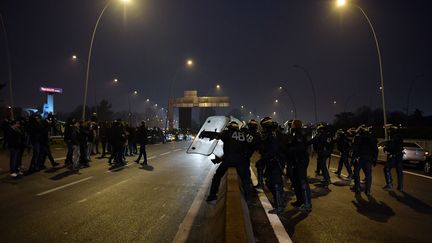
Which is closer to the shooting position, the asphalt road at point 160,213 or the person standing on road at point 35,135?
the asphalt road at point 160,213

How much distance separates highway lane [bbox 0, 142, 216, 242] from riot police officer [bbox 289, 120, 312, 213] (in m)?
2.37

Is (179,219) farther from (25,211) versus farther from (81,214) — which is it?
(25,211)

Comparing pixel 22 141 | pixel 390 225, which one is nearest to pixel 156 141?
pixel 22 141

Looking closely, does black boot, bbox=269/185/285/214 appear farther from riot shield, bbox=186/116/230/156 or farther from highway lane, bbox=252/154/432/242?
riot shield, bbox=186/116/230/156

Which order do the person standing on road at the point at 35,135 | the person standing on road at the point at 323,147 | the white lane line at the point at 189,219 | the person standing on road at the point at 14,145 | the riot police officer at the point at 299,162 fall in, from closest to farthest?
1. the white lane line at the point at 189,219
2. the riot police officer at the point at 299,162
3. the person standing on road at the point at 14,145
4. the person standing on road at the point at 323,147
5. the person standing on road at the point at 35,135

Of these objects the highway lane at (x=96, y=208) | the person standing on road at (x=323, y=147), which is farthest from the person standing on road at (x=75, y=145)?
the person standing on road at (x=323, y=147)

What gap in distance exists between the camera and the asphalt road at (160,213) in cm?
525

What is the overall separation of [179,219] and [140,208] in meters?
1.10

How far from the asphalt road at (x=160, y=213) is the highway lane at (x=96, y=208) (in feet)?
0.04

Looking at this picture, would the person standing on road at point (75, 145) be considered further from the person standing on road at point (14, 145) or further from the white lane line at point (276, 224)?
the white lane line at point (276, 224)

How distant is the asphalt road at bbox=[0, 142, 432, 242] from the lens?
17.2 ft

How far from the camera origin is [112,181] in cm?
995

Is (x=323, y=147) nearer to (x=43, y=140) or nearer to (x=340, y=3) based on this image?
(x=43, y=140)

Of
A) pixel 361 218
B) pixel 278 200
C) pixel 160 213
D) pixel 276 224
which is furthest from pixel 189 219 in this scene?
pixel 361 218
